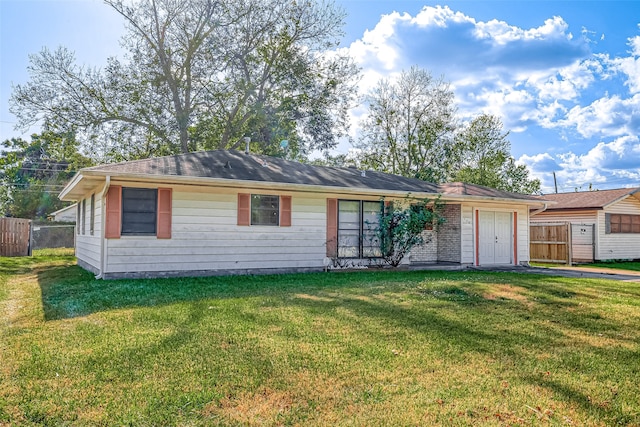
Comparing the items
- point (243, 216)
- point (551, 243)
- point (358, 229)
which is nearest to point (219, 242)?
point (243, 216)

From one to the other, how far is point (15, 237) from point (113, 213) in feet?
39.7

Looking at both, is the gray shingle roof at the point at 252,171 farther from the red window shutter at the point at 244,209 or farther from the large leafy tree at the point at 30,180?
the large leafy tree at the point at 30,180

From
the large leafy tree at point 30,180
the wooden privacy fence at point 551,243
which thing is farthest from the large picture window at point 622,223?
the large leafy tree at point 30,180

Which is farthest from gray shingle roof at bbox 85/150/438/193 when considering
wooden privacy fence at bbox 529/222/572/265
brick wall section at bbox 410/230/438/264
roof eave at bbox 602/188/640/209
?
roof eave at bbox 602/188/640/209

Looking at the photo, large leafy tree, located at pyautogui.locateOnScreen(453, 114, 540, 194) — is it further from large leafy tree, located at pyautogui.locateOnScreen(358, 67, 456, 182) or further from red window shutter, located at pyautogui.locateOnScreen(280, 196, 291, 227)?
red window shutter, located at pyautogui.locateOnScreen(280, 196, 291, 227)

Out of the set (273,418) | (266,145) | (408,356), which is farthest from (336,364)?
(266,145)

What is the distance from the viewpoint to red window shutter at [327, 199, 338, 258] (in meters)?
12.1

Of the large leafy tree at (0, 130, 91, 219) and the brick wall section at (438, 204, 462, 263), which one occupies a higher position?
the large leafy tree at (0, 130, 91, 219)

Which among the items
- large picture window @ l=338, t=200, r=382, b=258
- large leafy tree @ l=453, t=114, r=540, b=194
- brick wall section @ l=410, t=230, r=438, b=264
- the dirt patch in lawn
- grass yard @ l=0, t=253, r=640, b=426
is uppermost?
large leafy tree @ l=453, t=114, r=540, b=194

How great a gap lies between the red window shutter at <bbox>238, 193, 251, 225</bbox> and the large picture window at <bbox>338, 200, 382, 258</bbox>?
281cm

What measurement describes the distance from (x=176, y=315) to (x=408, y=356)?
333cm

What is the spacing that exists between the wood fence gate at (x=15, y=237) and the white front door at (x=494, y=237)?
19.1 m

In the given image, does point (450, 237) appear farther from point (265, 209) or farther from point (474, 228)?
point (265, 209)

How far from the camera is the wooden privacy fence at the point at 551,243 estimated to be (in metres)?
16.9
